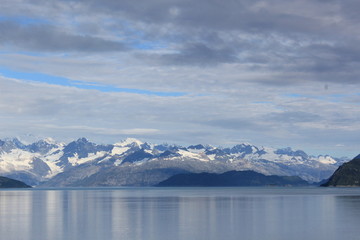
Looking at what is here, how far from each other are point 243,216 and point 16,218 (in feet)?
201

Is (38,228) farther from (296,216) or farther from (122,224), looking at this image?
(296,216)

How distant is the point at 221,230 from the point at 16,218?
6288 centimetres

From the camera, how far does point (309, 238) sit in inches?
3846

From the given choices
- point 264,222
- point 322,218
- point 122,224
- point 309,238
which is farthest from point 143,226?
point 322,218

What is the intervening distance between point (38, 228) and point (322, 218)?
70.1 metres

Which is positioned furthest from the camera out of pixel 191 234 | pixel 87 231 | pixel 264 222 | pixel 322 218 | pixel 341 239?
pixel 322 218

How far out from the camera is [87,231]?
11138cm

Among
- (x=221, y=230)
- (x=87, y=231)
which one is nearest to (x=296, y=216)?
(x=221, y=230)

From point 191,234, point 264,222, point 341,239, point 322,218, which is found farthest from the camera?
point 322,218

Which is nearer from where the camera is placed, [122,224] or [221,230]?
[221,230]

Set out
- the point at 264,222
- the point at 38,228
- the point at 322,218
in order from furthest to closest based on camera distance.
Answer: the point at 322,218 < the point at 264,222 < the point at 38,228

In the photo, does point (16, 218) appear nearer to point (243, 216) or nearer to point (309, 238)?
point (243, 216)

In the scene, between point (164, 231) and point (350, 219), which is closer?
point (164, 231)

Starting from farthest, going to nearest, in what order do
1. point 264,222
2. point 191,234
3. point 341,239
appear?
point 264,222
point 191,234
point 341,239
